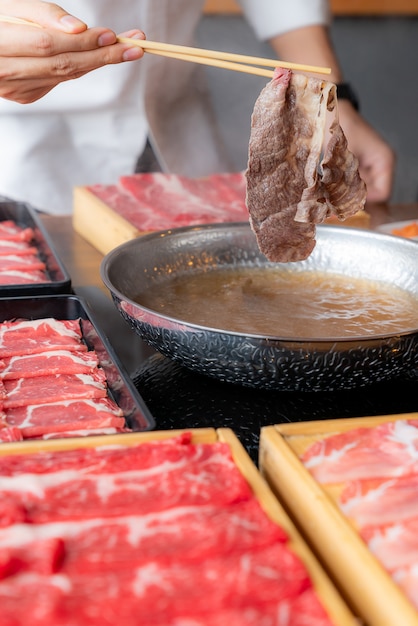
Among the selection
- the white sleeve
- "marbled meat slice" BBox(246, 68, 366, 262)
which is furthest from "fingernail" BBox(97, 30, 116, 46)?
the white sleeve

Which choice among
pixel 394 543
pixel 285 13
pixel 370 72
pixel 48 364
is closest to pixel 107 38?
pixel 48 364

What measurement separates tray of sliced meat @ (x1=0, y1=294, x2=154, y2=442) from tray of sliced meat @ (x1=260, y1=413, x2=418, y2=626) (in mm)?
231

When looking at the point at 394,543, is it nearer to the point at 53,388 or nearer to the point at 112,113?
the point at 53,388

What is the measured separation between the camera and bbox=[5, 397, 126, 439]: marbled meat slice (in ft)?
4.10

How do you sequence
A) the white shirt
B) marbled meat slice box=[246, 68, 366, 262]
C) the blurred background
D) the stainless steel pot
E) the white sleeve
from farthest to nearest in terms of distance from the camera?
the blurred background, the white sleeve, the white shirt, marbled meat slice box=[246, 68, 366, 262], the stainless steel pot

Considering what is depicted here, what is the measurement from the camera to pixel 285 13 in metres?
3.22

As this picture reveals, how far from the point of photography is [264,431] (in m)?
1.12

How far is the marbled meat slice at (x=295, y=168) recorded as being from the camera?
58.4 inches

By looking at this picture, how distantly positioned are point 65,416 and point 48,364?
20cm

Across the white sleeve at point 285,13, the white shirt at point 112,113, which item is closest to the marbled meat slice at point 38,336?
the white shirt at point 112,113

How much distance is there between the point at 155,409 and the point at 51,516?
0.46 metres

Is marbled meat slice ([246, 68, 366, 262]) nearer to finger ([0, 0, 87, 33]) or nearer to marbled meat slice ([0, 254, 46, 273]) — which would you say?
finger ([0, 0, 87, 33])

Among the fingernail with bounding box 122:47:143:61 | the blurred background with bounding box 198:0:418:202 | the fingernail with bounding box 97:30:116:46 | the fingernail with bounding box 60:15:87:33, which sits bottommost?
the blurred background with bounding box 198:0:418:202

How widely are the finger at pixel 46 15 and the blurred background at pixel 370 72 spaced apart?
5244mm
